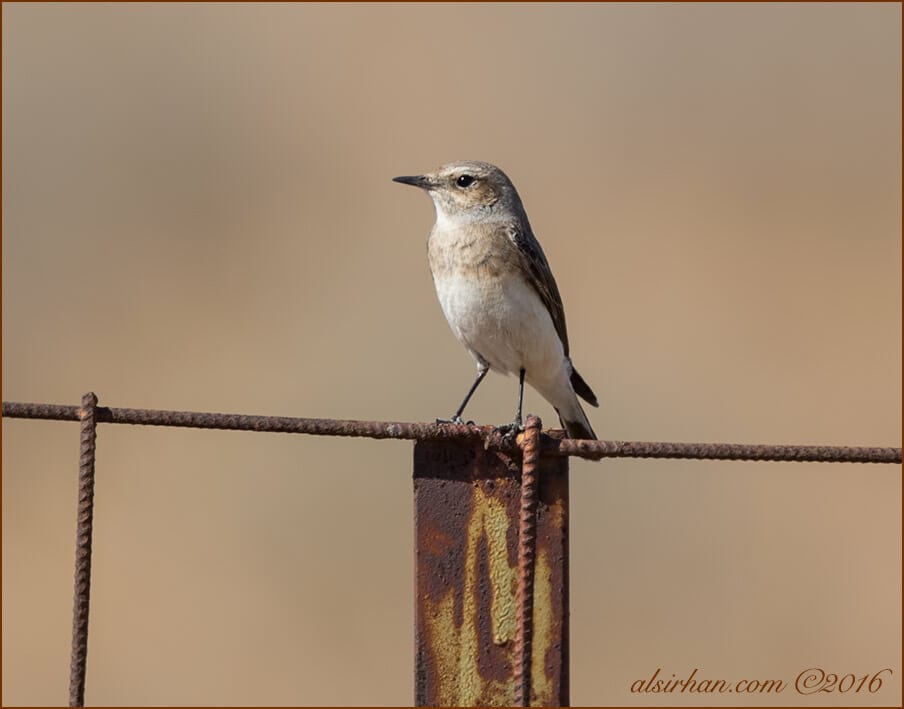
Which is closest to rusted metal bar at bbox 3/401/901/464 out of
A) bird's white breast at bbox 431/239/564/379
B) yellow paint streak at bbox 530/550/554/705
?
yellow paint streak at bbox 530/550/554/705

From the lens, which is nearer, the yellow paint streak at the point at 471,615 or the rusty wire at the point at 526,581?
the rusty wire at the point at 526,581

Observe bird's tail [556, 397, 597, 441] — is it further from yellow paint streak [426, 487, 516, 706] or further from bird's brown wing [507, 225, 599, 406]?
yellow paint streak [426, 487, 516, 706]

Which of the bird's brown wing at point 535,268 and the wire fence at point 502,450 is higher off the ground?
the bird's brown wing at point 535,268

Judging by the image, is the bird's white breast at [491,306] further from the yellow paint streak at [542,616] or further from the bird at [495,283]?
the yellow paint streak at [542,616]

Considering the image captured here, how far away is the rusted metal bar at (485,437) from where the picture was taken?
8.41 ft

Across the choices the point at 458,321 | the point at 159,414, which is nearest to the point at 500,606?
the point at 159,414

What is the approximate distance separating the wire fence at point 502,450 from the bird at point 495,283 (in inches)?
108

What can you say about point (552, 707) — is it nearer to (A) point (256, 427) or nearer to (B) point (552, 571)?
(B) point (552, 571)

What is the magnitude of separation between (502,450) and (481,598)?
30cm

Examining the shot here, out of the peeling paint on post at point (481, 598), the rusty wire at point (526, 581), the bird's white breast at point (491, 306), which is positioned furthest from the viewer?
the bird's white breast at point (491, 306)

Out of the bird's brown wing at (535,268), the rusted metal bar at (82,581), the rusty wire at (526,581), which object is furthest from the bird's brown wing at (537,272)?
the rusted metal bar at (82,581)

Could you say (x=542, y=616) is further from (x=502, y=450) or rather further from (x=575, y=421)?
(x=575, y=421)

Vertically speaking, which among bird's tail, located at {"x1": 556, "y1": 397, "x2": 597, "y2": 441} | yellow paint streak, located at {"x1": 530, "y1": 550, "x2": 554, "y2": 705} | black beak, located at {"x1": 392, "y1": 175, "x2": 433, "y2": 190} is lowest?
yellow paint streak, located at {"x1": 530, "y1": 550, "x2": 554, "y2": 705}

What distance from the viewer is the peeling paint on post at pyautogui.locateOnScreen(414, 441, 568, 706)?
8.59ft
